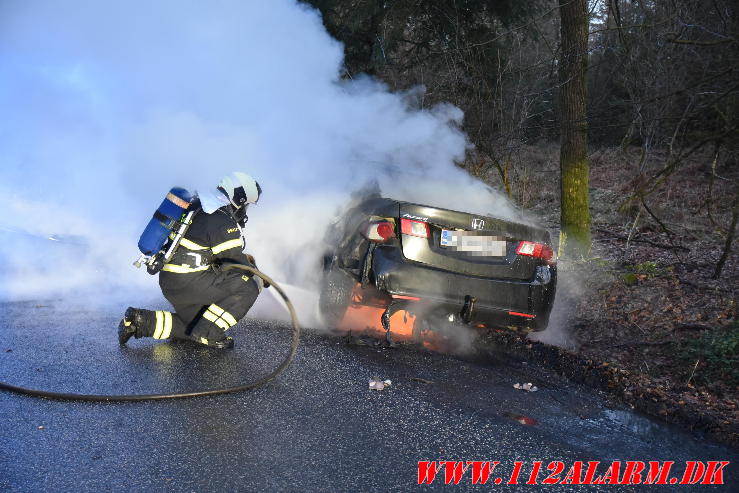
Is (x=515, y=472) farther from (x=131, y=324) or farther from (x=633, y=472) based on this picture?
(x=131, y=324)

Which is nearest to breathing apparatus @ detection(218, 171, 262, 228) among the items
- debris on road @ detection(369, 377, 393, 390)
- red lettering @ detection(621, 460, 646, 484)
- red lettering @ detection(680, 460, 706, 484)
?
debris on road @ detection(369, 377, 393, 390)

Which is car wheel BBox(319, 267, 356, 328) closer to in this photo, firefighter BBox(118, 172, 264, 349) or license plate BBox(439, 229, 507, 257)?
firefighter BBox(118, 172, 264, 349)

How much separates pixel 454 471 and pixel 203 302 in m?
2.88

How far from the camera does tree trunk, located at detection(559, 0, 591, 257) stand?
28.8ft

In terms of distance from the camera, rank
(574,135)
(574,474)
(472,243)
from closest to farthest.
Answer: (574,474)
(472,243)
(574,135)

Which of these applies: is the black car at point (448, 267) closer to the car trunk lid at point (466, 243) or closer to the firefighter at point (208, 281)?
the car trunk lid at point (466, 243)

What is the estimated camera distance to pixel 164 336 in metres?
5.39

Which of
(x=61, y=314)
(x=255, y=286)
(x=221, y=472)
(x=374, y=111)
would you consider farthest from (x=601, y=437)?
(x=374, y=111)

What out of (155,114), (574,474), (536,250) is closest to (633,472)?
(574,474)

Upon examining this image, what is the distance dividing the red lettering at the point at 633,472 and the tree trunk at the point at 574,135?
557cm

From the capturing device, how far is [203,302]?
547 cm

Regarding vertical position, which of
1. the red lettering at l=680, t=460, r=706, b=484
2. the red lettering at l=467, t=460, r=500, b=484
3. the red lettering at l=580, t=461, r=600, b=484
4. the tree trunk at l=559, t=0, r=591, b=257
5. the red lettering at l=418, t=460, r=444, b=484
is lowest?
the red lettering at l=418, t=460, r=444, b=484

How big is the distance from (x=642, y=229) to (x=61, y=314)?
9.18 meters

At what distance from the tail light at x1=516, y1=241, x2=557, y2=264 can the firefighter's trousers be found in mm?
2264
